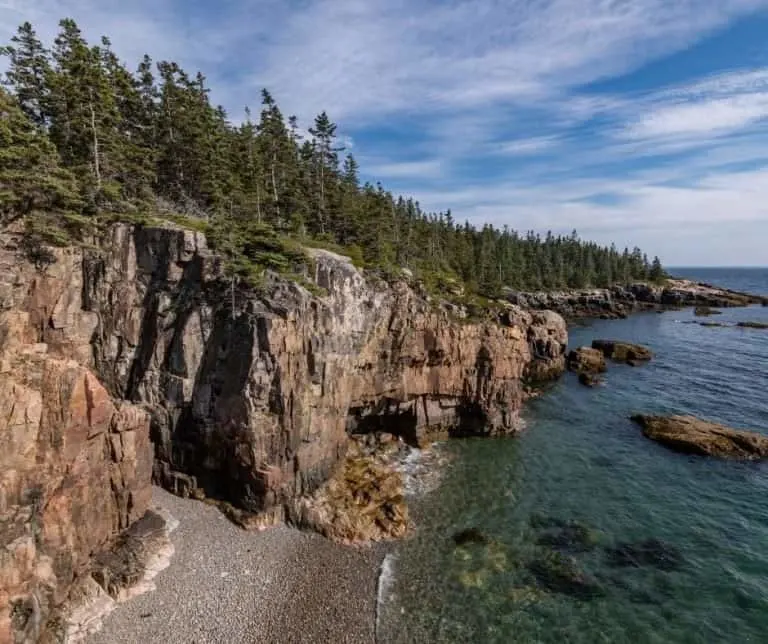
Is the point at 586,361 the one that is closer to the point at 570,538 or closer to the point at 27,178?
the point at 570,538

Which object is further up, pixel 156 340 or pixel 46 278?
pixel 46 278

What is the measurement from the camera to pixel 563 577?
81.1ft

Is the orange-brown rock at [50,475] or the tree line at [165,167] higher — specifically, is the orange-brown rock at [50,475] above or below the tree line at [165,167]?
below

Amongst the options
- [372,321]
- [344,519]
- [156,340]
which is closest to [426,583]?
[344,519]

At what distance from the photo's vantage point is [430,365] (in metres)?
42.9

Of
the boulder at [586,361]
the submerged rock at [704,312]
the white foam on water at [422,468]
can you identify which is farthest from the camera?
the submerged rock at [704,312]

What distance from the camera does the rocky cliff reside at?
20.5 meters

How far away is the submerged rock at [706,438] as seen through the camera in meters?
39.2

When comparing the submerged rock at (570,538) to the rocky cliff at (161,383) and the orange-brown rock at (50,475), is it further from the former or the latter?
the orange-brown rock at (50,475)

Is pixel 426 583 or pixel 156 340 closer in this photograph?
pixel 426 583

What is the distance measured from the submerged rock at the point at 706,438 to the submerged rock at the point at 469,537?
78.9 ft

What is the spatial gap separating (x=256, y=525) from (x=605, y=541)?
71.0 ft

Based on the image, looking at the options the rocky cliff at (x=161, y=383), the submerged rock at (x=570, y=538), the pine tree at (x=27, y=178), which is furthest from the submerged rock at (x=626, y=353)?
the pine tree at (x=27, y=178)

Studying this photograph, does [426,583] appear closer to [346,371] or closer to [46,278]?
[346,371]
